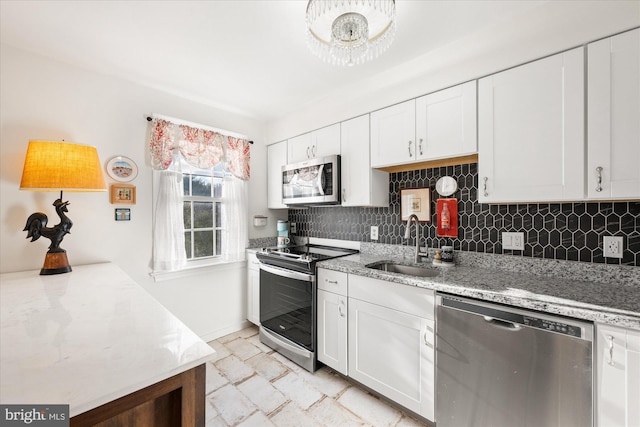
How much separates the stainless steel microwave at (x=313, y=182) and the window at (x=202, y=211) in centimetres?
74

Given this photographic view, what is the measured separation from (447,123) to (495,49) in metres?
0.48

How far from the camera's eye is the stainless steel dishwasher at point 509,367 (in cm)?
118

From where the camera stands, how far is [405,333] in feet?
5.55

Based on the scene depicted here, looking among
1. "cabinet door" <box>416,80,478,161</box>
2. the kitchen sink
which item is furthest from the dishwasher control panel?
"cabinet door" <box>416,80,478,161</box>

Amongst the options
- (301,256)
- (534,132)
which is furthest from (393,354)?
(534,132)

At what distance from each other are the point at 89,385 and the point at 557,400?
1.77 m

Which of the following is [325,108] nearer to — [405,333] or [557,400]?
[405,333]

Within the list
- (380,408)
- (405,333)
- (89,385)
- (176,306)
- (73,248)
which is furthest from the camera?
(176,306)

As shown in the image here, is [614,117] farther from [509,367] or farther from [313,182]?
[313,182]

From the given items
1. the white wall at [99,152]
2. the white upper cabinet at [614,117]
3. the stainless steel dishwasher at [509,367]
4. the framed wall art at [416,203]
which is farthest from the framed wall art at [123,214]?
the white upper cabinet at [614,117]

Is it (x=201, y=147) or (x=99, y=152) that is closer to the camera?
(x=99, y=152)

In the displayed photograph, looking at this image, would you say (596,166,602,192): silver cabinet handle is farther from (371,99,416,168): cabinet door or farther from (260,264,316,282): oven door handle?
(260,264,316,282): oven door handle

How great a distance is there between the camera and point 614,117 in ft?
4.39

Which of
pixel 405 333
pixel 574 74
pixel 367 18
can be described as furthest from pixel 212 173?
pixel 574 74
